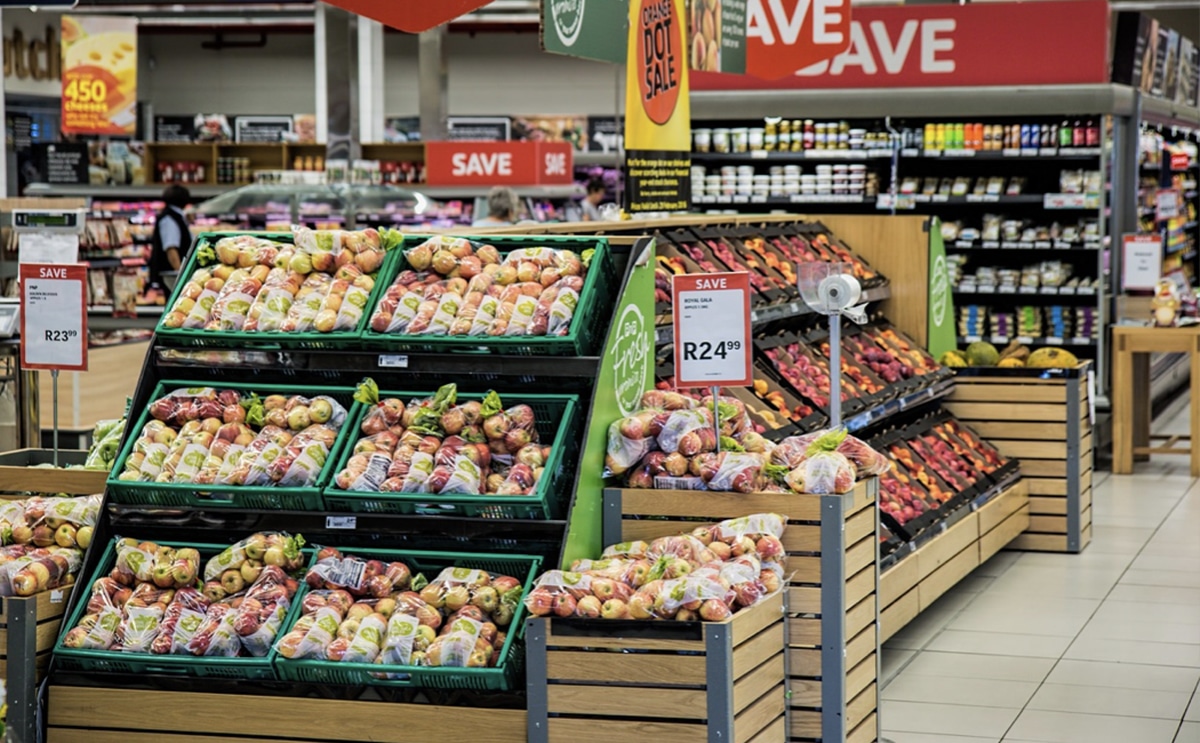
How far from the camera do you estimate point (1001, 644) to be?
19.9ft

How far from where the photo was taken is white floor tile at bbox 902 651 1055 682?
5.64 m

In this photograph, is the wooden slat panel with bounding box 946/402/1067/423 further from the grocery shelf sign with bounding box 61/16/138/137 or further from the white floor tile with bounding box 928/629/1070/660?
the grocery shelf sign with bounding box 61/16/138/137

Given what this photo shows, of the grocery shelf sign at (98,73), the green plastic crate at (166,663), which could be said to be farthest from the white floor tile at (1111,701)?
the grocery shelf sign at (98,73)

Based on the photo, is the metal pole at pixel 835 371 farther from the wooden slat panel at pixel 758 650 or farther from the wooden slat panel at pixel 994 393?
the wooden slat panel at pixel 994 393

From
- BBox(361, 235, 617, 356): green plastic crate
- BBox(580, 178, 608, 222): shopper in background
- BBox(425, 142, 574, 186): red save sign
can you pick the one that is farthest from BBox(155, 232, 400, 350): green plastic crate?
BBox(425, 142, 574, 186): red save sign

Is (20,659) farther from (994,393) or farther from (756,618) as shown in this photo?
(994,393)

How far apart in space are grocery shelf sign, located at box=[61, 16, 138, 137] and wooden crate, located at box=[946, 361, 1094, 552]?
467 inches

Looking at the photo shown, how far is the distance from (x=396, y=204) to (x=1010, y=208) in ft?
16.8

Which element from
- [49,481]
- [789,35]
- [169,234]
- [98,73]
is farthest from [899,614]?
[98,73]

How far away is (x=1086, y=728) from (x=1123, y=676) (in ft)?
2.23

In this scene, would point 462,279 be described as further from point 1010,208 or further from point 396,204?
point 396,204

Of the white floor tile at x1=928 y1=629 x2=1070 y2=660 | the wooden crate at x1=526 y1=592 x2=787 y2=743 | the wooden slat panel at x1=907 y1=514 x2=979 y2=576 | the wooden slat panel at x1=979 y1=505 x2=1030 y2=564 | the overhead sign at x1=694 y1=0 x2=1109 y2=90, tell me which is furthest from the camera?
the overhead sign at x1=694 y1=0 x2=1109 y2=90

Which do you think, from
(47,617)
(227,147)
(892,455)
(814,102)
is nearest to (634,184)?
(892,455)

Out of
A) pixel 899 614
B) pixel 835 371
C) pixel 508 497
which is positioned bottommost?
pixel 899 614
